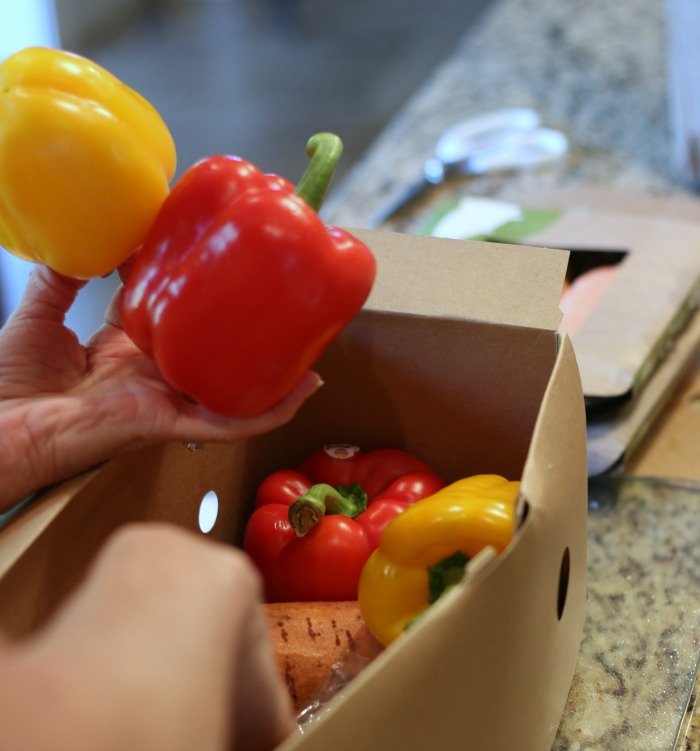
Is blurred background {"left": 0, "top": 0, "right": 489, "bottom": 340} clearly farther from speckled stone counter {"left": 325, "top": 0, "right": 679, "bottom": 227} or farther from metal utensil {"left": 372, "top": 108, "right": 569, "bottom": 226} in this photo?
metal utensil {"left": 372, "top": 108, "right": 569, "bottom": 226}

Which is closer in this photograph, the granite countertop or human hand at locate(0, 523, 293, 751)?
human hand at locate(0, 523, 293, 751)

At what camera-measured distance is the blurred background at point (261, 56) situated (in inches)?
150

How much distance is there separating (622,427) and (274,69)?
3.57 m

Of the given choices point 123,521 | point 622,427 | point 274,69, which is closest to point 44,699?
point 123,521

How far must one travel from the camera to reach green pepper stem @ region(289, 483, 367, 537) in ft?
3.01

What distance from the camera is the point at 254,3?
5164 millimetres

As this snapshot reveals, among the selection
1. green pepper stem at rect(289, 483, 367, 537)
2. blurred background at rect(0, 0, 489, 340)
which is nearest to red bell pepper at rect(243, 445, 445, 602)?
green pepper stem at rect(289, 483, 367, 537)

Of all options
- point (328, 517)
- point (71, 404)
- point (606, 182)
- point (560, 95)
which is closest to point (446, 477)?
point (328, 517)

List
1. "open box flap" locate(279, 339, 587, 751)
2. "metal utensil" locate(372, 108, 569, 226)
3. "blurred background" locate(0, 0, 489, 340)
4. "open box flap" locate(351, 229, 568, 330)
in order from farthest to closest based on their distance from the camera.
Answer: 1. "blurred background" locate(0, 0, 489, 340)
2. "metal utensil" locate(372, 108, 569, 226)
3. "open box flap" locate(351, 229, 568, 330)
4. "open box flap" locate(279, 339, 587, 751)

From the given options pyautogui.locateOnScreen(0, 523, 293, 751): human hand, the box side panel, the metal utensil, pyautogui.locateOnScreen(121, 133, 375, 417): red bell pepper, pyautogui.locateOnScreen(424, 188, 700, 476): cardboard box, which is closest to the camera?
pyautogui.locateOnScreen(0, 523, 293, 751): human hand

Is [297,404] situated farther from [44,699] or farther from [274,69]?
[274,69]

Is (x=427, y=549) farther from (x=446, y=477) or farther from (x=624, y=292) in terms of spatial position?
(x=624, y=292)

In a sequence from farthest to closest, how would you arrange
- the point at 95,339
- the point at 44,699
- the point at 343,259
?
the point at 95,339 < the point at 343,259 < the point at 44,699

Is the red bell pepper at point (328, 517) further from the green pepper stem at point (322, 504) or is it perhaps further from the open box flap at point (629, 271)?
the open box flap at point (629, 271)
